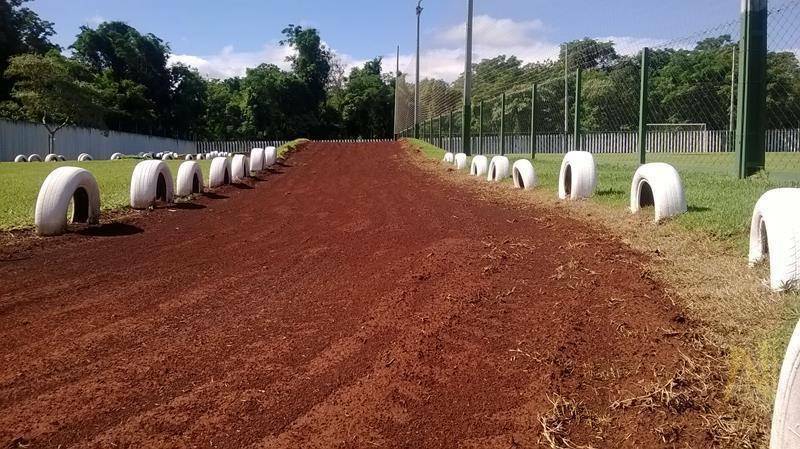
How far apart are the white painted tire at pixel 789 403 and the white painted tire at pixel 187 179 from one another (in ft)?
36.7

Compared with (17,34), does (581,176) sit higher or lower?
lower

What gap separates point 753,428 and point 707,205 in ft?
15.2

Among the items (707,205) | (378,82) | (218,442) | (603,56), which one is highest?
(378,82)

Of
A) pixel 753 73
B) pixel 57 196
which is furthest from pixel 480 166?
pixel 57 196

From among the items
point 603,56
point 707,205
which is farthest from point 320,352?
point 603,56

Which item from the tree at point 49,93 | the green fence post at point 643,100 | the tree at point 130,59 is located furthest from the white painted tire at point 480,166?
the tree at point 130,59

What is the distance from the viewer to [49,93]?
39906 mm

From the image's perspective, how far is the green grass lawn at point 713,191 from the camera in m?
5.75

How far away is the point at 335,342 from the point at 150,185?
7434 mm

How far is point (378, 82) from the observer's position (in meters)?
75.4

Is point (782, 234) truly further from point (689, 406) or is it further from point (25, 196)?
point (25, 196)

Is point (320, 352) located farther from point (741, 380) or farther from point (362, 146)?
point (362, 146)

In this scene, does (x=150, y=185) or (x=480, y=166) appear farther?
(x=480, y=166)

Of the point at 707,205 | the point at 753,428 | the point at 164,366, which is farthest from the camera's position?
the point at 707,205
